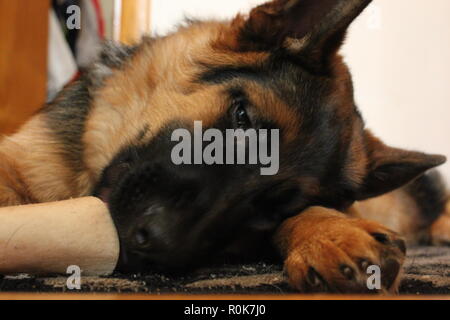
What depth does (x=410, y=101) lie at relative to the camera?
3.44 metres

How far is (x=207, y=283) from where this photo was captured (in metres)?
1.47

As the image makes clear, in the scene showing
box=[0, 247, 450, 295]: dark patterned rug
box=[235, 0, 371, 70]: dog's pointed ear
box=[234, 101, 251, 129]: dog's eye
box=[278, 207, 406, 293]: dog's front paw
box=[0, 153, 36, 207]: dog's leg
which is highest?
box=[235, 0, 371, 70]: dog's pointed ear

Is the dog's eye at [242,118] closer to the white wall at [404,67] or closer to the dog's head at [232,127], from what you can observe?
the dog's head at [232,127]

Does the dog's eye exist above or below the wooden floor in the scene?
above

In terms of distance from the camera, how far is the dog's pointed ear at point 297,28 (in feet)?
5.99

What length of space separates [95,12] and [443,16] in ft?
7.51

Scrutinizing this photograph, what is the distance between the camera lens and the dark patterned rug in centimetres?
134

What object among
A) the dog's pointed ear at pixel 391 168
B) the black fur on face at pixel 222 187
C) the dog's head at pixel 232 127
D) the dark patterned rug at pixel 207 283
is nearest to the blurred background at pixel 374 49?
the dog's pointed ear at pixel 391 168

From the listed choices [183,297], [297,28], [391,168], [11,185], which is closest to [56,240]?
[183,297]

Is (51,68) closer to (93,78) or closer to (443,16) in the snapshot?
(93,78)

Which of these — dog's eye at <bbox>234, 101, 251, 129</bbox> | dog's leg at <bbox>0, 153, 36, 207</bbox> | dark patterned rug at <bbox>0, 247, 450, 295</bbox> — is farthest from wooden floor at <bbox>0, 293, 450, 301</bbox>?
dog's leg at <bbox>0, 153, 36, 207</bbox>

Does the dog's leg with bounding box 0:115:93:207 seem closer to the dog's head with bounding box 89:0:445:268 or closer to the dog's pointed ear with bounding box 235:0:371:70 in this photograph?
the dog's head with bounding box 89:0:445:268

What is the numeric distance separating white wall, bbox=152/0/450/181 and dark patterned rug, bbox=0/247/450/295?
69.2 inches
